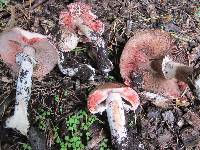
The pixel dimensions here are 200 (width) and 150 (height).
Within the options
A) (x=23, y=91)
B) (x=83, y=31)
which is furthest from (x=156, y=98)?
(x=23, y=91)

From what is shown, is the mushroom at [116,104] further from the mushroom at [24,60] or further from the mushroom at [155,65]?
the mushroom at [24,60]

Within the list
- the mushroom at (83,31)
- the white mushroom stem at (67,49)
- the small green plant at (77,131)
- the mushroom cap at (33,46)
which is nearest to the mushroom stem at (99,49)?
the mushroom at (83,31)

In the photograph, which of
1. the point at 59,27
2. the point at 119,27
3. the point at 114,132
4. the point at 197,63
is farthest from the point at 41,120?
the point at 197,63

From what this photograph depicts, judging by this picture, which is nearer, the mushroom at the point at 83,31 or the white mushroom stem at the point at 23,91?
the white mushroom stem at the point at 23,91

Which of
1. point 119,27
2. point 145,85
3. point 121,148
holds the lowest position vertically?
point 121,148

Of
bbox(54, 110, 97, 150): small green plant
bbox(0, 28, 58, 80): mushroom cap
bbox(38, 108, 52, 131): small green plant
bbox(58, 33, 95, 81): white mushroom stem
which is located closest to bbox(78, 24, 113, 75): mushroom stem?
bbox(58, 33, 95, 81): white mushroom stem

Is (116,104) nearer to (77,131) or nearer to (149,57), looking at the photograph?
(77,131)

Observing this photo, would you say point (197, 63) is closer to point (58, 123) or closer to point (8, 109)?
point (58, 123)
